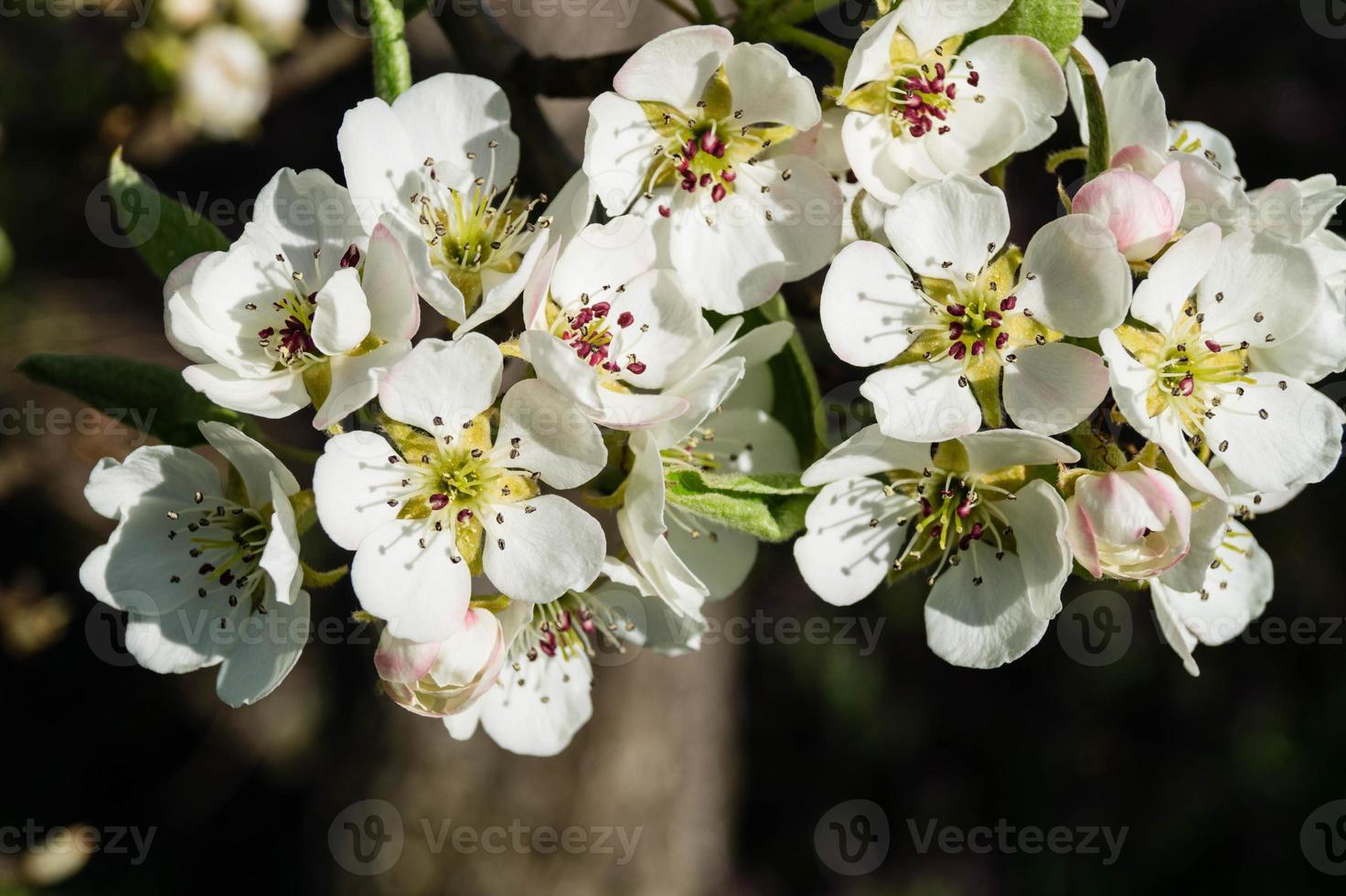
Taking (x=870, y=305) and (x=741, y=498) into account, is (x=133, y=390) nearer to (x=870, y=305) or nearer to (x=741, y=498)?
(x=741, y=498)

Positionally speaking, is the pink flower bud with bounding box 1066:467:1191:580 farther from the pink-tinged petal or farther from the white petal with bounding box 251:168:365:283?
the white petal with bounding box 251:168:365:283

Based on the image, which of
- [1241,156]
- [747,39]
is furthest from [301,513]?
[1241,156]

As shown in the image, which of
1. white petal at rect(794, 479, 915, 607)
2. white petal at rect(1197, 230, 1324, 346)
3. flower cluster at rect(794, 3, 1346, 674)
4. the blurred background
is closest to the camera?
flower cluster at rect(794, 3, 1346, 674)

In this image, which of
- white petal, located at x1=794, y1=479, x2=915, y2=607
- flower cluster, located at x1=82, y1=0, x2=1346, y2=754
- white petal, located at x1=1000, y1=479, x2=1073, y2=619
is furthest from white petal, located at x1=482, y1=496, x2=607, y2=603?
white petal, located at x1=1000, y1=479, x2=1073, y2=619

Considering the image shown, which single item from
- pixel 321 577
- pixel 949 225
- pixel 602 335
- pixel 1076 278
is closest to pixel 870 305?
pixel 949 225

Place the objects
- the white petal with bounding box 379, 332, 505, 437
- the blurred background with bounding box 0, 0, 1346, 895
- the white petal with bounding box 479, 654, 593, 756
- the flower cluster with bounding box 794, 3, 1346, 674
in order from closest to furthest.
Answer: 1. the white petal with bounding box 379, 332, 505, 437
2. the flower cluster with bounding box 794, 3, 1346, 674
3. the white petal with bounding box 479, 654, 593, 756
4. the blurred background with bounding box 0, 0, 1346, 895

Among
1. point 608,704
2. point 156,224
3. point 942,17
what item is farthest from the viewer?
point 608,704
